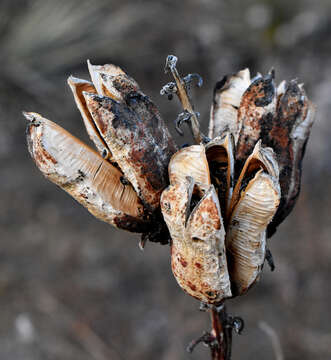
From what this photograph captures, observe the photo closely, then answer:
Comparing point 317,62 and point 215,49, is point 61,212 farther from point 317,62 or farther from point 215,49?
point 317,62

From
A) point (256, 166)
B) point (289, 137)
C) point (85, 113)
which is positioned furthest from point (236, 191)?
point (85, 113)

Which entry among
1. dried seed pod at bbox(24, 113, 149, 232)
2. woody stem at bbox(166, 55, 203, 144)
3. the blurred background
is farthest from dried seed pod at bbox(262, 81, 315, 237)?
A: the blurred background

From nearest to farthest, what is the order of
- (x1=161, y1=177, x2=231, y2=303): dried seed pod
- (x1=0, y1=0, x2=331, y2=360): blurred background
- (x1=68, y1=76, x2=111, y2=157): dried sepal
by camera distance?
(x1=161, y1=177, x2=231, y2=303): dried seed pod, (x1=68, y1=76, x2=111, y2=157): dried sepal, (x1=0, y1=0, x2=331, y2=360): blurred background

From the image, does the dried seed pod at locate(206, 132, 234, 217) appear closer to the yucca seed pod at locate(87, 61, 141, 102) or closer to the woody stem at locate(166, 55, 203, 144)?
the woody stem at locate(166, 55, 203, 144)

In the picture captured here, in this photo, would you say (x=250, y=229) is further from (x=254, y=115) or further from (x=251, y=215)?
(x=254, y=115)

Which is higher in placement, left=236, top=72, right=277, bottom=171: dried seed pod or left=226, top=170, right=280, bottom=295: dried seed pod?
left=236, top=72, right=277, bottom=171: dried seed pod

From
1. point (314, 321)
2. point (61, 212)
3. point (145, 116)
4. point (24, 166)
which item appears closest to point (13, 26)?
point (24, 166)

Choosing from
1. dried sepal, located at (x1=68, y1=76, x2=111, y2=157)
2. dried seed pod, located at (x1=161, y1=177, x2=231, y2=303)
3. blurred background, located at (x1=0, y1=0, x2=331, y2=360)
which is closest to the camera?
dried seed pod, located at (x1=161, y1=177, x2=231, y2=303)
